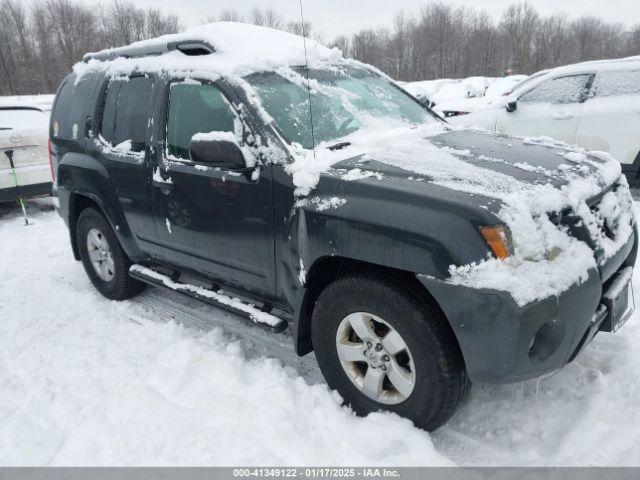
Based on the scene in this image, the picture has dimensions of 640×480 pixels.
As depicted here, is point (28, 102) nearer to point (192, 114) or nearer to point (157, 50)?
point (157, 50)

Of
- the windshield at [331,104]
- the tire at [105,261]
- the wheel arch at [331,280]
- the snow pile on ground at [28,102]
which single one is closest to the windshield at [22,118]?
the snow pile on ground at [28,102]

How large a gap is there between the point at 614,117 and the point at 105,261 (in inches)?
253

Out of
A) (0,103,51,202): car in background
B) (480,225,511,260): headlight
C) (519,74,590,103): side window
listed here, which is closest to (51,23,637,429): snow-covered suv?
(480,225,511,260): headlight

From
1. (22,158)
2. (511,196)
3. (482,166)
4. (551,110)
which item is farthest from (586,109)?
(22,158)

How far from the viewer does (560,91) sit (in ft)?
22.9

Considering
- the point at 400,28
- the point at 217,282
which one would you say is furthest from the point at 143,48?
the point at 400,28

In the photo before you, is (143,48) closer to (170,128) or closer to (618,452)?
(170,128)

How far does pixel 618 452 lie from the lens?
229 centimetres

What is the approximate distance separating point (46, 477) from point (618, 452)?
2726 millimetres

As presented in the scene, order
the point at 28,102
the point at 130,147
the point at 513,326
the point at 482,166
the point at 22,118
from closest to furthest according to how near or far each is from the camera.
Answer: the point at 513,326 → the point at 482,166 → the point at 130,147 → the point at 22,118 → the point at 28,102

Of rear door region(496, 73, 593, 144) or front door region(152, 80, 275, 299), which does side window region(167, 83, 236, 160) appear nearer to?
front door region(152, 80, 275, 299)

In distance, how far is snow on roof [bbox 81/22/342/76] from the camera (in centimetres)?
318

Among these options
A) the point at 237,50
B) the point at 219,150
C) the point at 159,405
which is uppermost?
the point at 237,50

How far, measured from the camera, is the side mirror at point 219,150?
2721 millimetres
